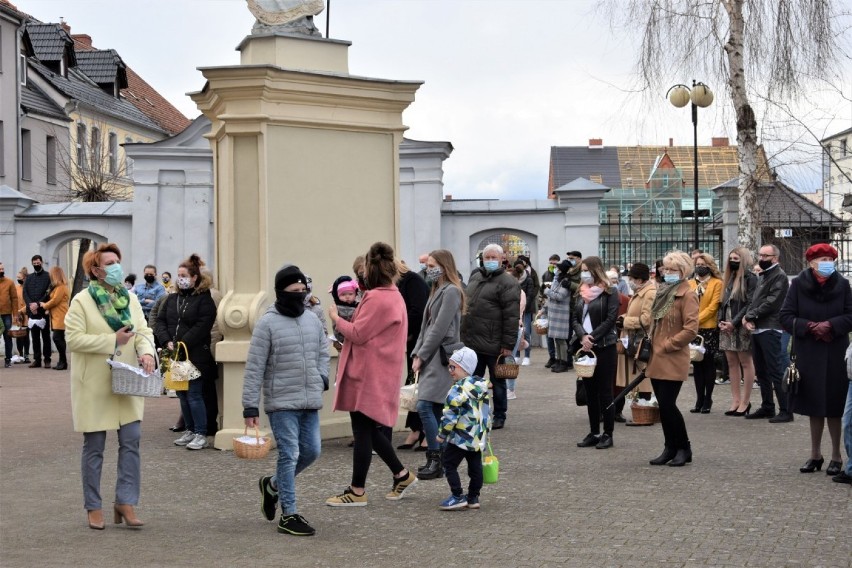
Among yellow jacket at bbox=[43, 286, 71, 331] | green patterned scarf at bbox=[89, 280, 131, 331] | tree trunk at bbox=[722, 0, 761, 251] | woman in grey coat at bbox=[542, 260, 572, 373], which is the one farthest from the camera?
yellow jacket at bbox=[43, 286, 71, 331]

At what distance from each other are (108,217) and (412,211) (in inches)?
259

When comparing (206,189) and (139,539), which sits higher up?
(206,189)

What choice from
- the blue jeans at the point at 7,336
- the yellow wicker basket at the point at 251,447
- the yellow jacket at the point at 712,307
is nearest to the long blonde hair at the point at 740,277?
the yellow jacket at the point at 712,307

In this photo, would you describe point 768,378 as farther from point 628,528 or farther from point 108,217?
point 108,217

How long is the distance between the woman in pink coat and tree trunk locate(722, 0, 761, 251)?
1200 cm

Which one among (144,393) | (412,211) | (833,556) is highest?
(412,211)

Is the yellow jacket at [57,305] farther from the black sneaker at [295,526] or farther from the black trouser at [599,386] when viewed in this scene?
the black sneaker at [295,526]

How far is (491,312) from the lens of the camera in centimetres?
1171

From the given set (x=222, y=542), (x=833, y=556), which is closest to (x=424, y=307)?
(x=222, y=542)

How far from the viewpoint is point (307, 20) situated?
12.4 meters

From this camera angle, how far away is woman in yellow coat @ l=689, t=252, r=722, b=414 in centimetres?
1393

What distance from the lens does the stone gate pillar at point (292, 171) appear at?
1155cm

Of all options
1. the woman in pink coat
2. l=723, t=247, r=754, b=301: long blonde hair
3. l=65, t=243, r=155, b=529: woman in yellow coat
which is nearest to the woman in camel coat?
the woman in pink coat

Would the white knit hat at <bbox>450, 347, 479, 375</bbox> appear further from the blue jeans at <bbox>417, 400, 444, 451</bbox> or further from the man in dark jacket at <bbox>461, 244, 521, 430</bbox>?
the man in dark jacket at <bbox>461, 244, 521, 430</bbox>
